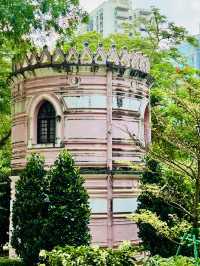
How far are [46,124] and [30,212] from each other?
153 inches

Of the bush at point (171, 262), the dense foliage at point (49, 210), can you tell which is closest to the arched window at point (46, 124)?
→ the dense foliage at point (49, 210)

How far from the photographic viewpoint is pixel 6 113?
27.7 metres

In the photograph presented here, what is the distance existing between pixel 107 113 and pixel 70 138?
1654 millimetres

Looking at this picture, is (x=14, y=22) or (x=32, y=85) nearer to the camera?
(x=14, y=22)

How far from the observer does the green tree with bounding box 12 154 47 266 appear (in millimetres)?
17219

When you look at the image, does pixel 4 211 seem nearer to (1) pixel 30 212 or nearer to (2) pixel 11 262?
(2) pixel 11 262

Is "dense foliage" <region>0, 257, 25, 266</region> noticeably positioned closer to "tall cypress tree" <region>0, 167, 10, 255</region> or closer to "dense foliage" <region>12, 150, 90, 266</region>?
"dense foliage" <region>12, 150, 90, 266</region>

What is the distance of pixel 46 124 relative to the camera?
66.5ft

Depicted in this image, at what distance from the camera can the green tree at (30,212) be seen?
1722cm

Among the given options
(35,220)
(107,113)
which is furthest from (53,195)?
(107,113)

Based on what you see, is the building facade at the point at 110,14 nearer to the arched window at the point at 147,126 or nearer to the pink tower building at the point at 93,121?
the arched window at the point at 147,126

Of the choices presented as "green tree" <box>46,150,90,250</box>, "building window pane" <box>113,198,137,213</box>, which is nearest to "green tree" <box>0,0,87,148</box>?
"green tree" <box>46,150,90,250</box>

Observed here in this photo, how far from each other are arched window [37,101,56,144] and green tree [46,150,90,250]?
2.47 meters

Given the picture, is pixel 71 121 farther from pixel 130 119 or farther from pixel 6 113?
pixel 6 113
